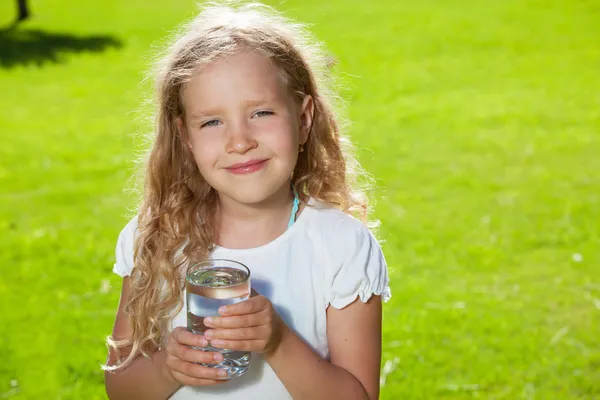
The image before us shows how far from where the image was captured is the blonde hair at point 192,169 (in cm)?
256

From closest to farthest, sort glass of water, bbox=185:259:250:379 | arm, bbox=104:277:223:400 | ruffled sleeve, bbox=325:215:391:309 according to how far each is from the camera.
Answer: glass of water, bbox=185:259:250:379 < arm, bbox=104:277:223:400 < ruffled sleeve, bbox=325:215:391:309

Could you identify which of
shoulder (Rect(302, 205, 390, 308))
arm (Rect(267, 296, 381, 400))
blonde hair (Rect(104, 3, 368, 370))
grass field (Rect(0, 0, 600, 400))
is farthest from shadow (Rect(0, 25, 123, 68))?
arm (Rect(267, 296, 381, 400))

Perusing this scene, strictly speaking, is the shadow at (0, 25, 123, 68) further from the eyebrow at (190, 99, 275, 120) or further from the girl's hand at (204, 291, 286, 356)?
the girl's hand at (204, 291, 286, 356)

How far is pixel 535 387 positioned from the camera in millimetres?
4168

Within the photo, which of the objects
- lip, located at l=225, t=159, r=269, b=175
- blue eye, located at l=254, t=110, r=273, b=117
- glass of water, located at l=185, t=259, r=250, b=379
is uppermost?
blue eye, located at l=254, t=110, r=273, b=117

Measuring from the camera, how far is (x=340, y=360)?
97.7 inches

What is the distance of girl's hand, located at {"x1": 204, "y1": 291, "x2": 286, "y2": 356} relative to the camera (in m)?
2.06

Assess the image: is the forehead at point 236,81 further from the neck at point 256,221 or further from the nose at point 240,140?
the neck at point 256,221

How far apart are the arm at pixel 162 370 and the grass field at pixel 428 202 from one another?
0.86 m

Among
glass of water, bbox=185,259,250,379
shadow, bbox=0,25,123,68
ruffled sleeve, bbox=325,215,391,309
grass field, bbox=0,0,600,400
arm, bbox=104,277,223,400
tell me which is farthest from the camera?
shadow, bbox=0,25,123,68

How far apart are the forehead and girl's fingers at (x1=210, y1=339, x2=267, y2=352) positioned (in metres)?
0.67

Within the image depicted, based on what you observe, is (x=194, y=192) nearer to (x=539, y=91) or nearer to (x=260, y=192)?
(x=260, y=192)

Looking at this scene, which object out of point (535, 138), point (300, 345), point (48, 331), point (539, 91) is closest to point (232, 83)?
point (300, 345)

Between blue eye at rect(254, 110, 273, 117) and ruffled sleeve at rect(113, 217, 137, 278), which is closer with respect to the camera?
blue eye at rect(254, 110, 273, 117)
